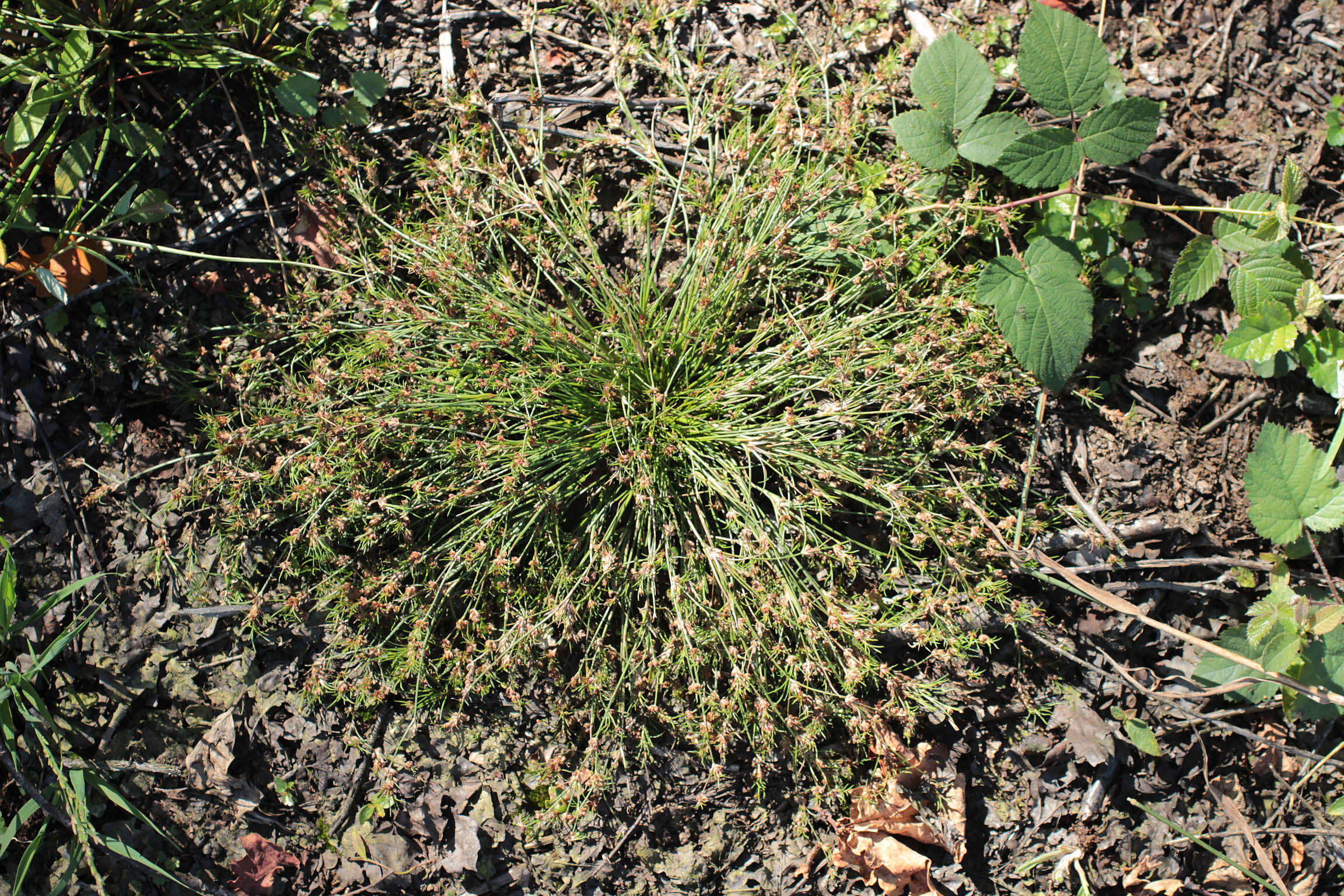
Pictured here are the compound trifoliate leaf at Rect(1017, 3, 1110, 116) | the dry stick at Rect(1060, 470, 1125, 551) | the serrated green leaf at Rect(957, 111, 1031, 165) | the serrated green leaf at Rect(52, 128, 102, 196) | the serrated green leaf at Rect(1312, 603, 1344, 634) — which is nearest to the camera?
the serrated green leaf at Rect(1312, 603, 1344, 634)

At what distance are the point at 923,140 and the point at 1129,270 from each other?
988 mm

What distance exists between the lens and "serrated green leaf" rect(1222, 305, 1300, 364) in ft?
9.88

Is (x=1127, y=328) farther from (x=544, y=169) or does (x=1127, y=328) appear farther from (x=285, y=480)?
(x=285, y=480)

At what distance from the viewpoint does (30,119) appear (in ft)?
10.1

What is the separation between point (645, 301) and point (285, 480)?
1.58 meters

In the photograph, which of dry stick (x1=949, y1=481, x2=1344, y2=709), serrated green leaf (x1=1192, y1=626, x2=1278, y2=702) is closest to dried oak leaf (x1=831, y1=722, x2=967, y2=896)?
dry stick (x1=949, y1=481, x2=1344, y2=709)

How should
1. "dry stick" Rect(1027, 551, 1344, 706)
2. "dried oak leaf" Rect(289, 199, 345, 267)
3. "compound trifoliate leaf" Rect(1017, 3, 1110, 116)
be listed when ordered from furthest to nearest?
"dried oak leaf" Rect(289, 199, 345, 267) → "compound trifoliate leaf" Rect(1017, 3, 1110, 116) → "dry stick" Rect(1027, 551, 1344, 706)

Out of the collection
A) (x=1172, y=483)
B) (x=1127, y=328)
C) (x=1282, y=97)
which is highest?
(x=1282, y=97)

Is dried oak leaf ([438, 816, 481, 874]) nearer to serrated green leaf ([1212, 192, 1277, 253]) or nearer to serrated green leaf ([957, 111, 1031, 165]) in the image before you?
serrated green leaf ([957, 111, 1031, 165])

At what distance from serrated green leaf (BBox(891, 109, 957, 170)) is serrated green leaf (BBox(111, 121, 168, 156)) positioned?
9.58 ft

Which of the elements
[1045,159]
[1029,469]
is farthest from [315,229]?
[1029,469]

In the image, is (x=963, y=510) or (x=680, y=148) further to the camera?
(x=680, y=148)

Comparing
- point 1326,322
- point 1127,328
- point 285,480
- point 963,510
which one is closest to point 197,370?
point 285,480

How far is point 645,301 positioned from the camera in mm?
3014
